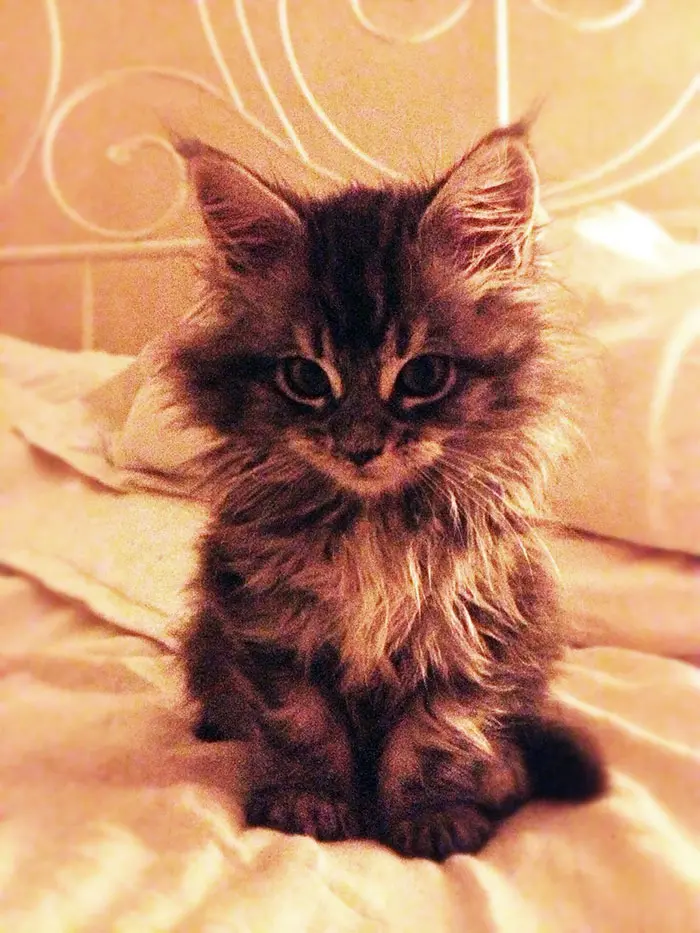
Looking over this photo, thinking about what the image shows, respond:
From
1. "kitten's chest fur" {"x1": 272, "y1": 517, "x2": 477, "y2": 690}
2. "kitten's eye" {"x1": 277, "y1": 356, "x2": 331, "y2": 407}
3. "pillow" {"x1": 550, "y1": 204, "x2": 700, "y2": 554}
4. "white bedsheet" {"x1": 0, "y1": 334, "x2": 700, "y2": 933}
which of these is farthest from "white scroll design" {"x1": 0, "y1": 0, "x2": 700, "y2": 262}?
"kitten's chest fur" {"x1": 272, "y1": 517, "x2": 477, "y2": 690}

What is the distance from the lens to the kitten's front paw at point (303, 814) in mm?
829

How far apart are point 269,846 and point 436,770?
185mm

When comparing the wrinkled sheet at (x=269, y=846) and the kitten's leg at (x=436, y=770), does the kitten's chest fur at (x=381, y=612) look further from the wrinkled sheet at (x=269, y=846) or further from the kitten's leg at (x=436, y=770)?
the wrinkled sheet at (x=269, y=846)

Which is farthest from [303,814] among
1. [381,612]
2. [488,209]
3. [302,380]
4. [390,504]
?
[488,209]

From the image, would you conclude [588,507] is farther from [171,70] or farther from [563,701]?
[171,70]

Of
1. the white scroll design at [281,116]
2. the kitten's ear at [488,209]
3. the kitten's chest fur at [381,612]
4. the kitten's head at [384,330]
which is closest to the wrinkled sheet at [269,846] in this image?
the kitten's chest fur at [381,612]

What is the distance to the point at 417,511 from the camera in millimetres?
884

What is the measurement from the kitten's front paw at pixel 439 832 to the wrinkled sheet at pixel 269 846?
2 cm

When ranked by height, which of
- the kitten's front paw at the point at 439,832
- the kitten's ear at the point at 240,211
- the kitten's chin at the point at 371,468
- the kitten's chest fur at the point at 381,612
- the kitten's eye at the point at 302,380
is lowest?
the kitten's front paw at the point at 439,832

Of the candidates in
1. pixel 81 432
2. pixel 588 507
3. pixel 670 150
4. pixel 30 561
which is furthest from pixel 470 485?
pixel 670 150

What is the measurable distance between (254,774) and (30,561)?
2.23 feet

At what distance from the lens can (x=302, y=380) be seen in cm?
87

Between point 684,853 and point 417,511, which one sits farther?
point 417,511

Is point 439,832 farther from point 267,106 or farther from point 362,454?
point 267,106
